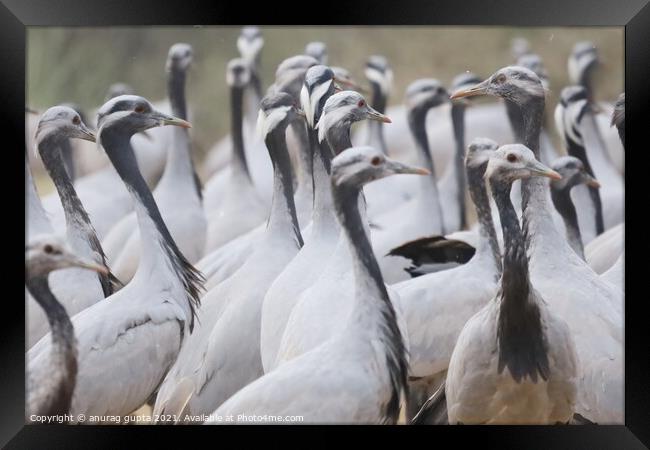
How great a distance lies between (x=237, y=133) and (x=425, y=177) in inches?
29.0

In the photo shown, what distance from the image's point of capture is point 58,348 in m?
3.53

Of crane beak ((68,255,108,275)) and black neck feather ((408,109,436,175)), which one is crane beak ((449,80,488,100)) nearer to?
black neck feather ((408,109,436,175))

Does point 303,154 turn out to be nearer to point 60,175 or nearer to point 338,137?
point 338,137

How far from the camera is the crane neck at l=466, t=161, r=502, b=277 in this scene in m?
3.62

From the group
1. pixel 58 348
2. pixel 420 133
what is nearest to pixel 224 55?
pixel 420 133

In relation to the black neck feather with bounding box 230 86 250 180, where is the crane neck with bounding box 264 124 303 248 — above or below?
below

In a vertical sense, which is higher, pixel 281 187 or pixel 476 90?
pixel 476 90

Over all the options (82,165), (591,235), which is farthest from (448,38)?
(82,165)

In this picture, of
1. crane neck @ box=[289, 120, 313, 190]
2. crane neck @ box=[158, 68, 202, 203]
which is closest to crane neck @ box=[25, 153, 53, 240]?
crane neck @ box=[158, 68, 202, 203]

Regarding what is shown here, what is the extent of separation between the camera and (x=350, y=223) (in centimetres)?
342

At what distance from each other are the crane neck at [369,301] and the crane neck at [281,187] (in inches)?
10.9

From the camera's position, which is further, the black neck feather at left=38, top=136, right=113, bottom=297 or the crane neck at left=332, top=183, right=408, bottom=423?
the black neck feather at left=38, top=136, right=113, bottom=297

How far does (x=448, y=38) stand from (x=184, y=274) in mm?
1311

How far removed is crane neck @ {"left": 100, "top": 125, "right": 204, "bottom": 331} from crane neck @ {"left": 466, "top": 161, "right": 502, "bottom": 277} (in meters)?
1.05
